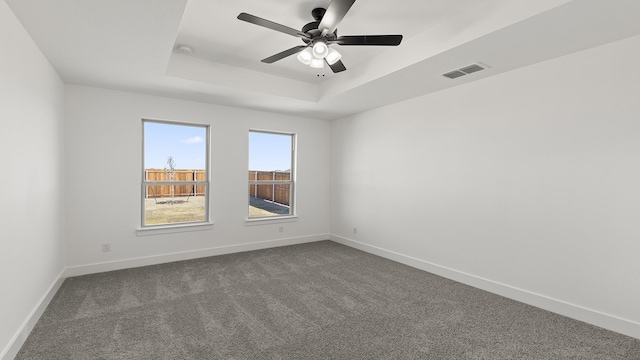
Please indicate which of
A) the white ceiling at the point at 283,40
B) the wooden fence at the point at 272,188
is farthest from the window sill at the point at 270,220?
the white ceiling at the point at 283,40

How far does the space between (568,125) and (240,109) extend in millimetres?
4333

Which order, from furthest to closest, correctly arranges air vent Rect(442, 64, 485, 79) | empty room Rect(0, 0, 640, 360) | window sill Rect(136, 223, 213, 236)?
window sill Rect(136, 223, 213, 236) < air vent Rect(442, 64, 485, 79) < empty room Rect(0, 0, 640, 360)

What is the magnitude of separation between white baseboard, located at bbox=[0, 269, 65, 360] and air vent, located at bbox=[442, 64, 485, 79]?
445 centimetres

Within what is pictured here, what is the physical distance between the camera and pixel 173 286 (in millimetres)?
3498

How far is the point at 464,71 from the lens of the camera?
3277 mm

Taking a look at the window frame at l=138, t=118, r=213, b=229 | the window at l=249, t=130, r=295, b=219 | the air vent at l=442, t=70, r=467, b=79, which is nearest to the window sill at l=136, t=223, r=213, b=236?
the window frame at l=138, t=118, r=213, b=229

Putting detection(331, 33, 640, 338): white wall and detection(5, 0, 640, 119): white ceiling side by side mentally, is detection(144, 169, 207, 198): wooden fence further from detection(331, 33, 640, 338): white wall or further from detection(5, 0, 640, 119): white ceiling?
detection(331, 33, 640, 338): white wall

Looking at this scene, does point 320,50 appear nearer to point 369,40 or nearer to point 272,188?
point 369,40

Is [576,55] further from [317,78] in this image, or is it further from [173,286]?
[173,286]

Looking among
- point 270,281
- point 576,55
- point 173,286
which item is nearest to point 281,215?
point 270,281

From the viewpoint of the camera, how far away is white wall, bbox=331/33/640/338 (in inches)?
102

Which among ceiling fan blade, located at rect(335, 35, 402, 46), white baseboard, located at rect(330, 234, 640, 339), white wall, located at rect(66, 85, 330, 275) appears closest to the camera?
ceiling fan blade, located at rect(335, 35, 402, 46)

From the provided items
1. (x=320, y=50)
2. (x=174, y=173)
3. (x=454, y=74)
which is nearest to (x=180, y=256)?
(x=174, y=173)

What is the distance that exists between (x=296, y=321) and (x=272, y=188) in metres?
3.23
